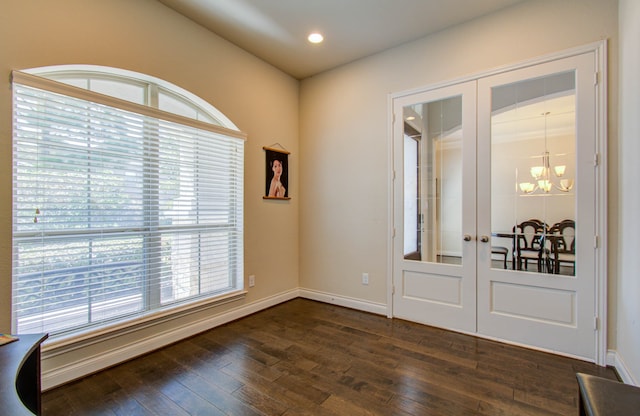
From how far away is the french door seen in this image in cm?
234

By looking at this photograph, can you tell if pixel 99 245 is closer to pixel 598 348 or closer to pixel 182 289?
pixel 182 289

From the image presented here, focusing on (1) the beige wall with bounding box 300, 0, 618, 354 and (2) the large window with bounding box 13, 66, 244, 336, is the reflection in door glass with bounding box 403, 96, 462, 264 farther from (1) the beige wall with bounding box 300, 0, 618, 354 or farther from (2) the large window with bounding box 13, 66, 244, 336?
(2) the large window with bounding box 13, 66, 244, 336

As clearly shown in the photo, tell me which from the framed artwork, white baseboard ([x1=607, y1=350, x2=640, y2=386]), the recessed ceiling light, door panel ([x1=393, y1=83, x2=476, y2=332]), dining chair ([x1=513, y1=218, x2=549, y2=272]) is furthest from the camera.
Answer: the framed artwork

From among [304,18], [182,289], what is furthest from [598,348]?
[304,18]

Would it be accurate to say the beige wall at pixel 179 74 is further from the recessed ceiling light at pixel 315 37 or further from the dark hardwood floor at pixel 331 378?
the recessed ceiling light at pixel 315 37

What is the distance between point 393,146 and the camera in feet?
10.7

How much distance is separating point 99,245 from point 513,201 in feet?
11.2

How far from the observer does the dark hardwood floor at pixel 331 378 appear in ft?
5.84

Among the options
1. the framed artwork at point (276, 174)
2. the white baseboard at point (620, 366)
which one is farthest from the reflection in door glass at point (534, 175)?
the framed artwork at point (276, 174)

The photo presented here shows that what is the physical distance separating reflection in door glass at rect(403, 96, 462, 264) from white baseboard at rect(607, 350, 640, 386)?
3.98ft

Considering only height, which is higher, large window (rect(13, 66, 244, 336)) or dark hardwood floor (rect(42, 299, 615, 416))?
large window (rect(13, 66, 244, 336))

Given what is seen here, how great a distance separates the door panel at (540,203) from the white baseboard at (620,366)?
4.1 inches

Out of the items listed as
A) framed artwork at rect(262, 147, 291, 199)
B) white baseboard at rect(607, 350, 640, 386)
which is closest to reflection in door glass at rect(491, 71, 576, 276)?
white baseboard at rect(607, 350, 640, 386)

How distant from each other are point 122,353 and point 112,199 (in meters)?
1.20
